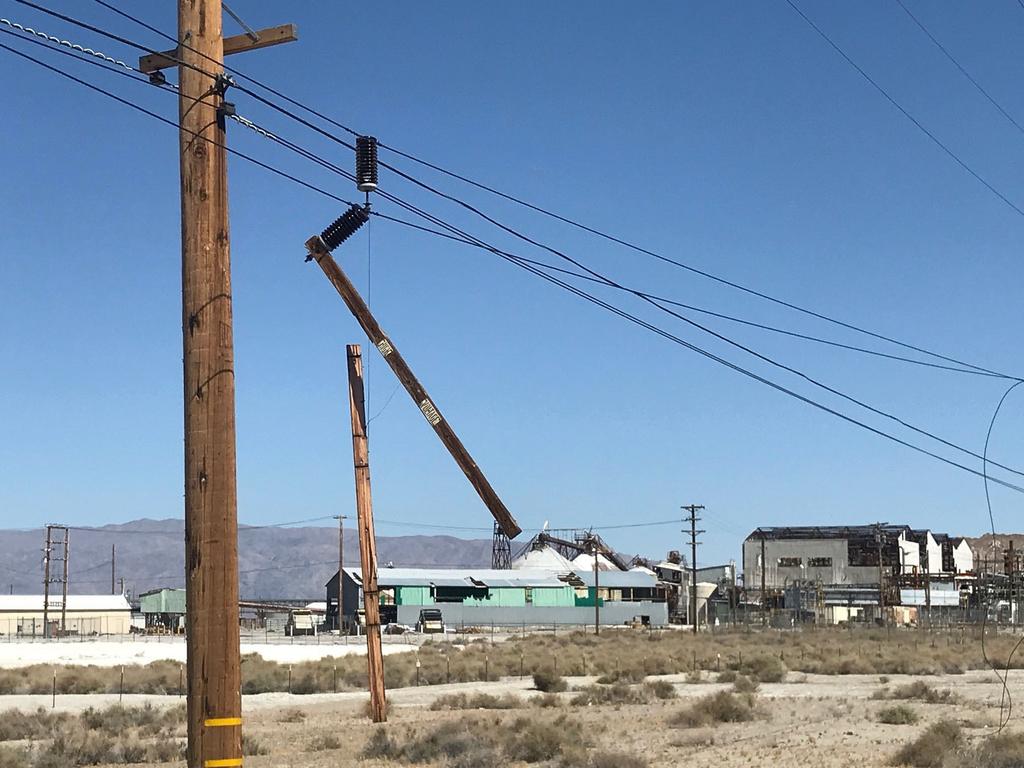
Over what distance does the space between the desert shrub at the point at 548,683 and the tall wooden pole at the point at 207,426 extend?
1416 inches

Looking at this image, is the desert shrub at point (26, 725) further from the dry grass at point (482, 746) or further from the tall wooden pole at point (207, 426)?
the tall wooden pole at point (207, 426)

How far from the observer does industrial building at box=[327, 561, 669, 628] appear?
362ft

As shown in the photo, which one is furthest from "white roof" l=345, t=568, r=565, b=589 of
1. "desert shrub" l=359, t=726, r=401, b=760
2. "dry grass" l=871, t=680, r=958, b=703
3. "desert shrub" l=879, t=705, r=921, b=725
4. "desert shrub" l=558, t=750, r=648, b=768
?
"desert shrub" l=558, t=750, r=648, b=768

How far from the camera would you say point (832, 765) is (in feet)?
74.9

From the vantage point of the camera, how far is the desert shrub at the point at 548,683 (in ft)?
148

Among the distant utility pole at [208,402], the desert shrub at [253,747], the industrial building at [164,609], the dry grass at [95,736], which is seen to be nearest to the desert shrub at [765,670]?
the dry grass at [95,736]

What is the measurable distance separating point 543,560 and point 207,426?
137 meters

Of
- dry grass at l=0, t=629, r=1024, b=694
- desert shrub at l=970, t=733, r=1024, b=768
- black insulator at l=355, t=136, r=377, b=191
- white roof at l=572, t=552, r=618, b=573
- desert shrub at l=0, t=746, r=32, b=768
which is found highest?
black insulator at l=355, t=136, r=377, b=191

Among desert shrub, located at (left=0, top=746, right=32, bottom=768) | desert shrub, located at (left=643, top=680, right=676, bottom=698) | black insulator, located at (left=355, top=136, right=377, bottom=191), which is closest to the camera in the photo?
black insulator, located at (left=355, top=136, right=377, bottom=191)

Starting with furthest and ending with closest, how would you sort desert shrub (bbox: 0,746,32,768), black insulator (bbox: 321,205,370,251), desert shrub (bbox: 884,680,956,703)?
desert shrub (bbox: 884,680,956,703)
desert shrub (bbox: 0,746,32,768)
black insulator (bbox: 321,205,370,251)

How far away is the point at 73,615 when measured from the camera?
130 meters

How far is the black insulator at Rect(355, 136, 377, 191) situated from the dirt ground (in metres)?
13.4

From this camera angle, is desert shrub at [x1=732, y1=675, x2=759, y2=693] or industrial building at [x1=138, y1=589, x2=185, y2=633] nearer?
desert shrub at [x1=732, y1=675, x2=759, y2=693]

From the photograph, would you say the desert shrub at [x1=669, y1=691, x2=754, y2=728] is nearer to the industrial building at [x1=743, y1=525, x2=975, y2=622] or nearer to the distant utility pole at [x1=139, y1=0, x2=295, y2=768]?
the distant utility pole at [x1=139, y1=0, x2=295, y2=768]
